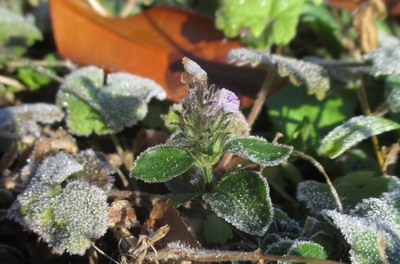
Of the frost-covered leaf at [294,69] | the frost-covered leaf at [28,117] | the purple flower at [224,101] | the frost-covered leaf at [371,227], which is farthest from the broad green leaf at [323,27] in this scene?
the frost-covered leaf at [28,117]

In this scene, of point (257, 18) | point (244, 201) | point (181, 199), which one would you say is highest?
point (257, 18)

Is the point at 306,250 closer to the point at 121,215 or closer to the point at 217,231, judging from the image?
the point at 217,231

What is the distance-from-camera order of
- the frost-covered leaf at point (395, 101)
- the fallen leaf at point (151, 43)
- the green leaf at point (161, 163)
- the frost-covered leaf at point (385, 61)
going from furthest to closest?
1. the fallen leaf at point (151, 43)
2. the frost-covered leaf at point (385, 61)
3. the frost-covered leaf at point (395, 101)
4. the green leaf at point (161, 163)

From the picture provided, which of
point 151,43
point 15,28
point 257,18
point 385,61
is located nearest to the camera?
point 385,61

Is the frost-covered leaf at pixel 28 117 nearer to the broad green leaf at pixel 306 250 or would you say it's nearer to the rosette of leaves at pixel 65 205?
the rosette of leaves at pixel 65 205

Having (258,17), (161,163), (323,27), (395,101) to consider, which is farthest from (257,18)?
(161,163)

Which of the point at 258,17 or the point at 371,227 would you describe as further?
the point at 258,17
